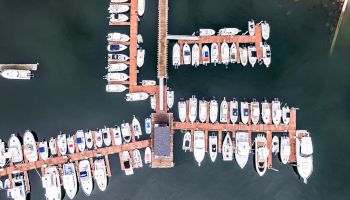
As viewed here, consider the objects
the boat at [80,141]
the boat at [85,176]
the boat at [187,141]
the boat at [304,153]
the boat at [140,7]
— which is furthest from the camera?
the boat at [187,141]

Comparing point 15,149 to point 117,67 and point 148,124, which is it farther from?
point 148,124

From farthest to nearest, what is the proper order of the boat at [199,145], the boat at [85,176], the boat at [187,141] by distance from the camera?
the boat at [187,141], the boat at [199,145], the boat at [85,176]

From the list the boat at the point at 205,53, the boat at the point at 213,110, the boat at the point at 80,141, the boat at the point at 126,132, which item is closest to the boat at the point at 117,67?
the boat at the point at 126,132

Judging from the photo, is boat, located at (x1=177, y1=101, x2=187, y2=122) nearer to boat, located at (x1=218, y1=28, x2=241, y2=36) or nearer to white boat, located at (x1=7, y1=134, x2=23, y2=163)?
boat, located at (x1=218, y1=28, x2=241, y2=36)

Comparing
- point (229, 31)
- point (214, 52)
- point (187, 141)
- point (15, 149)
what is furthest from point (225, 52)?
point (15, 149)

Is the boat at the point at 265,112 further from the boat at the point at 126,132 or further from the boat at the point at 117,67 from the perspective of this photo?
the boat at the point at 117,67

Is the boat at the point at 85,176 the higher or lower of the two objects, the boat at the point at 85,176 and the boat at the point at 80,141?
the lower

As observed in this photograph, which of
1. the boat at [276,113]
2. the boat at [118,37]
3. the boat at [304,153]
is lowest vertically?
the boat at [304,153]

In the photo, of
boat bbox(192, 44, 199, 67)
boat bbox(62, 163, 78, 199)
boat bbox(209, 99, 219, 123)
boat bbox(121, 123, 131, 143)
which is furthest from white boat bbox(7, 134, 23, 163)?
boat bbox(192, 44, 199, 67)
